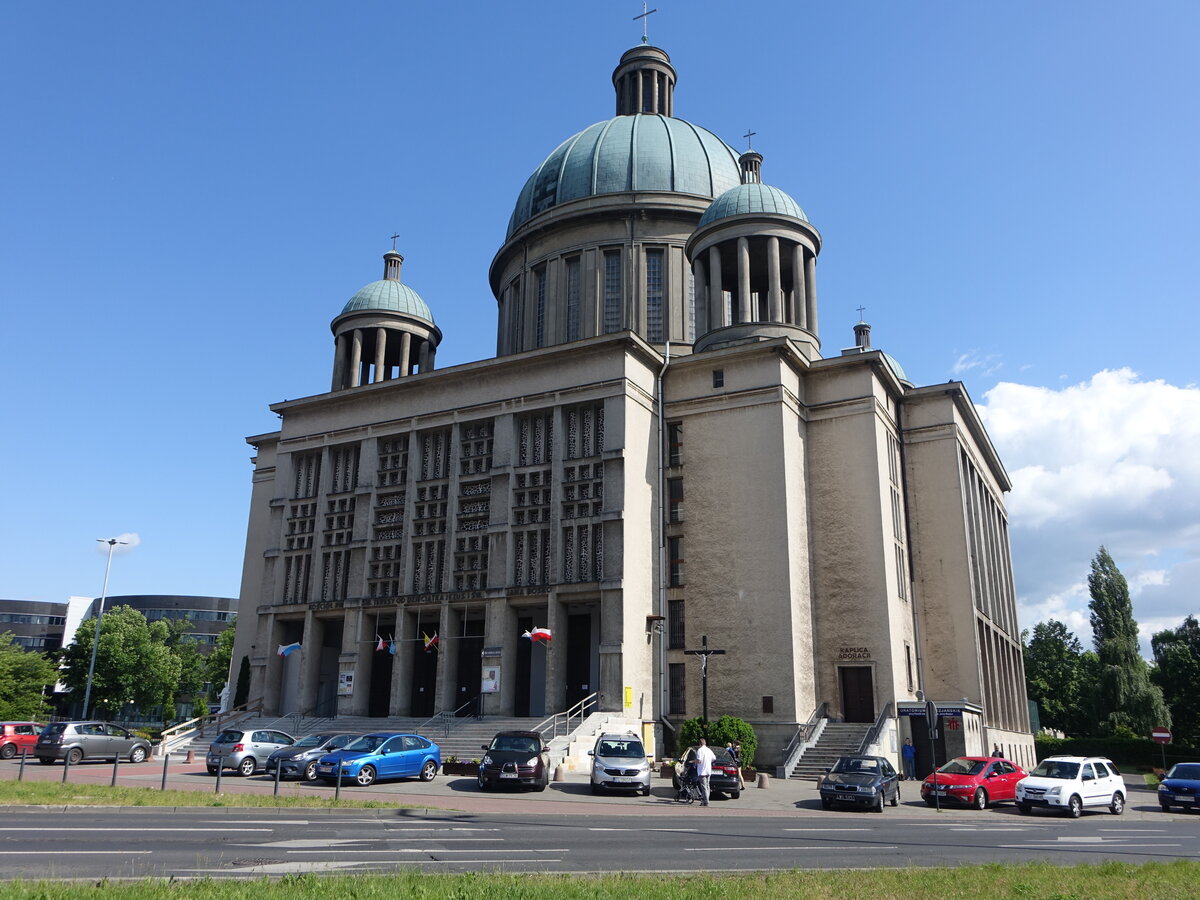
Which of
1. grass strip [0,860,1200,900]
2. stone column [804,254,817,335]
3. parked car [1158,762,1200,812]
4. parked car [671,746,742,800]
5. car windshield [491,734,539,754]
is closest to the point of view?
grass strip [0,860,1200,900]

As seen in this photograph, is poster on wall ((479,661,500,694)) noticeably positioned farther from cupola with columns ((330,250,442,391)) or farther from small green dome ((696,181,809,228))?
small green dome ((696,181,809,228))

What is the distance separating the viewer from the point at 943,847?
16625 mm

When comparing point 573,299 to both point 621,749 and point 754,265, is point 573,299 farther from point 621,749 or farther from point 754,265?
point 621,749

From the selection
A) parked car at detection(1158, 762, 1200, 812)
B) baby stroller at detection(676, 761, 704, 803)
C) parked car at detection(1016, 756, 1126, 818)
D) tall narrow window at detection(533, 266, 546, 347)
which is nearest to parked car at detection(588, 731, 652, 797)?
baby stroller at detection(676, 761, 704, 803)

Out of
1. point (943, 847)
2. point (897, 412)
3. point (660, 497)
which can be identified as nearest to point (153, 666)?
point (660, 497)

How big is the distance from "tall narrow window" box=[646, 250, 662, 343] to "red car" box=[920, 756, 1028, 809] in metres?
26.2

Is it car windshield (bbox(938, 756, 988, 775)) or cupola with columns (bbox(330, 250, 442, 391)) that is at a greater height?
cupola with columns (bbox(330, 250, 442, 391))

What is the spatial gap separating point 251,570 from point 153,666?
117ft

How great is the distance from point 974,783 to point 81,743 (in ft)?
89.8

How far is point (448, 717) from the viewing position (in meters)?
38.8

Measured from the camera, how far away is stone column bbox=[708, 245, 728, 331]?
44.2 meters

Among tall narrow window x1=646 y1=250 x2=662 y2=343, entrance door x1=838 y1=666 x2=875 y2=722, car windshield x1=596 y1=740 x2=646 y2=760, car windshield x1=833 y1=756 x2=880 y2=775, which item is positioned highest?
tall narrow window x1=646 y1=250 x2=662 y2=343

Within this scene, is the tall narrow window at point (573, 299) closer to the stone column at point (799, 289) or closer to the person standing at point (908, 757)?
the stone column at point (799, 289)

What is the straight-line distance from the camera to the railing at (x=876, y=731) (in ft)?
109
